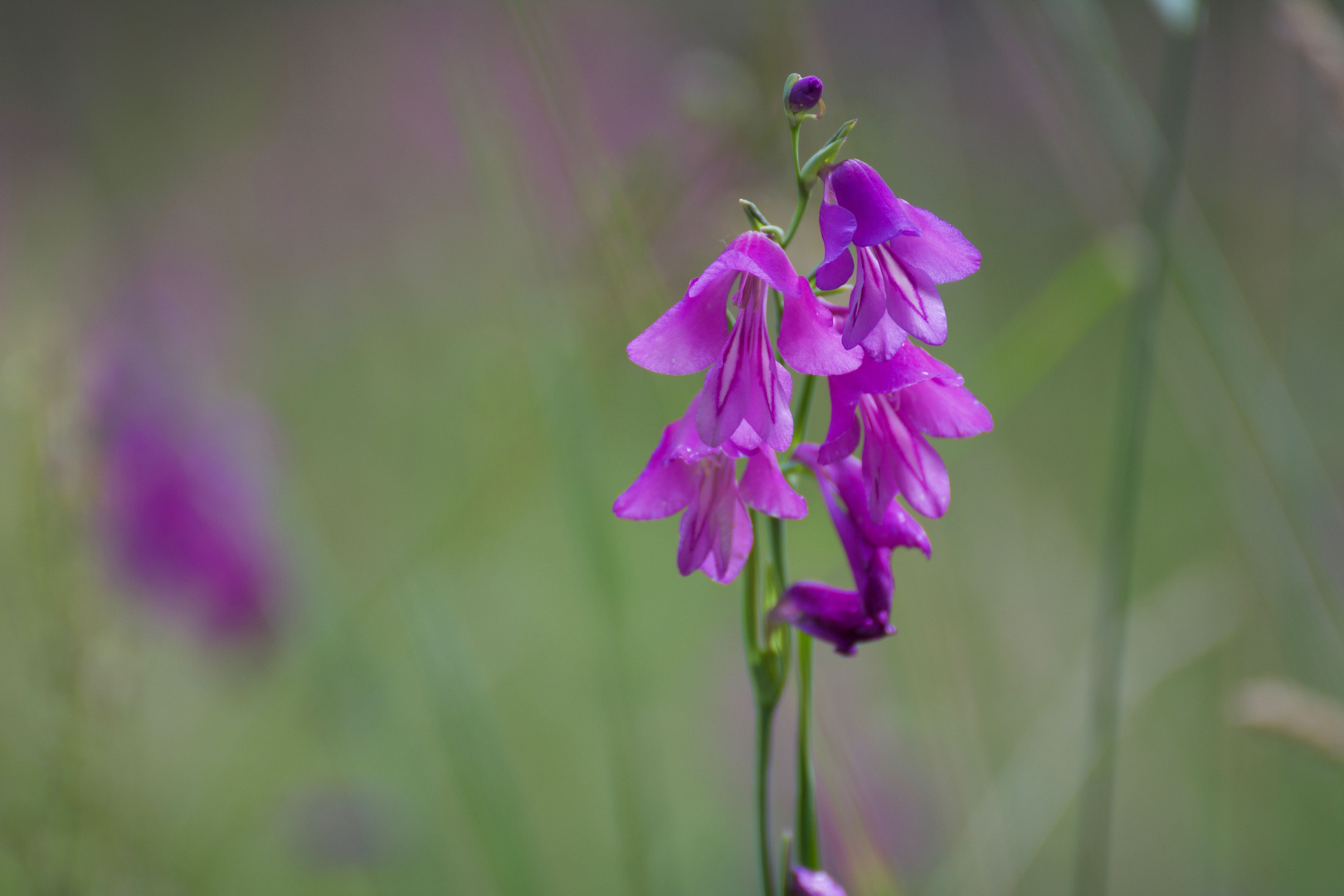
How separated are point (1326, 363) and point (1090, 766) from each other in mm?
1704

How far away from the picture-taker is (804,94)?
340 mm

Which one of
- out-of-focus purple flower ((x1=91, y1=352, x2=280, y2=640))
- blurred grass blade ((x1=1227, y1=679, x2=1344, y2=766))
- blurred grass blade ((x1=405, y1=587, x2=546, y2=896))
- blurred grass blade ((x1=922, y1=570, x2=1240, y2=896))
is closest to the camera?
blurred grass blade ((x1=1227, y1=679, x2=1344, y2=766))

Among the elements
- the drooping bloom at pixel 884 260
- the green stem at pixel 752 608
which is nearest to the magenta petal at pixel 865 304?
the drooping bloom at pixel 884 260

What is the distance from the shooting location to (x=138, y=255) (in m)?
1.77

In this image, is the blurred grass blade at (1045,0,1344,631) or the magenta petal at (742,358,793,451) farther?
the blurred grass blade at (1045,0,1344,631)

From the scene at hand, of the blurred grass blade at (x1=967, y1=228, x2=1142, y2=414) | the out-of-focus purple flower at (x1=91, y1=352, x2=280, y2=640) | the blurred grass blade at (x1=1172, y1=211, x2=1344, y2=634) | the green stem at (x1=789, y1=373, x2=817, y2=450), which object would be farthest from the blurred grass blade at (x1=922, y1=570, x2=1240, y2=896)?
the out-of-focus purple flower at (x1=91, y1=352, x2=280, y2=640)

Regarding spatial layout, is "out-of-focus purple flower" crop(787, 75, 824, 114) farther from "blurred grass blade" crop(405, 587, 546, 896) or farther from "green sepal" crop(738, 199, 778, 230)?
"blurred grass blade" crop(405, 587, 546, 896)

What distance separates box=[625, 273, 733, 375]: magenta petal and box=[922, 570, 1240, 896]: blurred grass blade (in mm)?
488

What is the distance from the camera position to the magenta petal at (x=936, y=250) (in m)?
→ 0.37

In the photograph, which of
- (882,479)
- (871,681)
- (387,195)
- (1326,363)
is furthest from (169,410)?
(1326,363)

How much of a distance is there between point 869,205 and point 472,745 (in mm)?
505

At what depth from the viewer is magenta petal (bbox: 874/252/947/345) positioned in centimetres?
35

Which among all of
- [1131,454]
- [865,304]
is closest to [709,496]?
[865,304]

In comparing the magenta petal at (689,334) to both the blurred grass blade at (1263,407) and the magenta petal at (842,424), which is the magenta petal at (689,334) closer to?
the magenta petal at (842,424)
